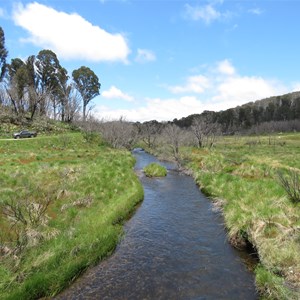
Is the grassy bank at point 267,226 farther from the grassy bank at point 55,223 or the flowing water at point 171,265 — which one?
the grassy bank at point 55,223

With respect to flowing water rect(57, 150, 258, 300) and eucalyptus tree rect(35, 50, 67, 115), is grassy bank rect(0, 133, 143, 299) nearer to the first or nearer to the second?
flowing water rect(57, 150, 258, 300)

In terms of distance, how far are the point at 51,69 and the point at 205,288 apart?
77154 millimetres

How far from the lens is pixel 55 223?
1366 cm

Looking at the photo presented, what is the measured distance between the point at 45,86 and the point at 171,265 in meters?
74.8

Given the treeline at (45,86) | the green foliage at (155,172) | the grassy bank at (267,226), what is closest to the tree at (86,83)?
the treeline at (45,86)

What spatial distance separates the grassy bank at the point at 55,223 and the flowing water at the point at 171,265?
70cm

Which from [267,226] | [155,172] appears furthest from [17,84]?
[267,226]

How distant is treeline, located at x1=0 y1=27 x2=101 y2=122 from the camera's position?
69.1 meters

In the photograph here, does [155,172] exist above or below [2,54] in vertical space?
below

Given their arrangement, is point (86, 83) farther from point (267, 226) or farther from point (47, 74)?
point (267, 226)

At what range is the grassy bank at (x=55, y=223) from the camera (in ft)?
31.4

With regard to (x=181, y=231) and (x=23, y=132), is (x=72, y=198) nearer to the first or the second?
(x=181, y=231)

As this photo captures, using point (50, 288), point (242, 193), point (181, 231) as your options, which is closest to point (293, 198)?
point (242, 193)

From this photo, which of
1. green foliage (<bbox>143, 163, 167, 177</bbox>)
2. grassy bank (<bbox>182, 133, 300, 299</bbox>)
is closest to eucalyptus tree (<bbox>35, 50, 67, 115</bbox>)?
green foliage (<bbox>143, 163, 167, 177</bbox>)
